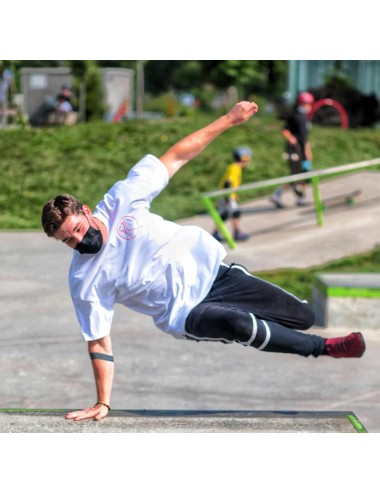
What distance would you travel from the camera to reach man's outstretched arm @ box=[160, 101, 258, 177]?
628 cm

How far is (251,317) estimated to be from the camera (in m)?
6.17

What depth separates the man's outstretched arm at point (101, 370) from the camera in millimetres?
6465

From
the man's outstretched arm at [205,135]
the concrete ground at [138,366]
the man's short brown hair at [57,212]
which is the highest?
the man's outstretched arm at [205,135]

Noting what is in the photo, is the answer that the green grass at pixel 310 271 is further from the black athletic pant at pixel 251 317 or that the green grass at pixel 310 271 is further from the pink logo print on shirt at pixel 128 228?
the pink logo print on shirt at pixel 128 228

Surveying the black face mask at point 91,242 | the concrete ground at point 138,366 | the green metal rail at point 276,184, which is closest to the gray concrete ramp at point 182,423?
the concrete ground at point 138,366

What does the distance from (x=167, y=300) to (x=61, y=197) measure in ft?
3.20

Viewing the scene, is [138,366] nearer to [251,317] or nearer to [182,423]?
[182,423]

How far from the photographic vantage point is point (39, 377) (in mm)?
9109

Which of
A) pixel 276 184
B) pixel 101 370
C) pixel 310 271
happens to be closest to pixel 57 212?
pixel 101 370

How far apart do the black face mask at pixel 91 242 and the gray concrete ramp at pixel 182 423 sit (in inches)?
52.4

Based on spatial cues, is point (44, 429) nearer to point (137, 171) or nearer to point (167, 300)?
point (167, 300)

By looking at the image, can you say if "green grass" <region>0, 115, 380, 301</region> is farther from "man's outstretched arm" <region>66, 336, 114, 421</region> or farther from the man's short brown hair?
the man's short brown hair

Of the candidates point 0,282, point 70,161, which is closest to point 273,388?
point 0,282

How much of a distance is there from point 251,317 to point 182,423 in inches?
49.9
